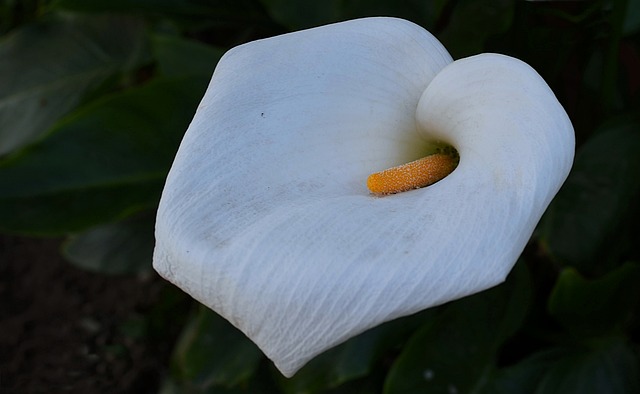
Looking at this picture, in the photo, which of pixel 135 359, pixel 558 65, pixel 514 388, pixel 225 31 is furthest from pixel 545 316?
pixel 225 31

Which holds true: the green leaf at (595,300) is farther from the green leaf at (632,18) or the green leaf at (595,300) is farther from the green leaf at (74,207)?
the green leaf at (74,207)

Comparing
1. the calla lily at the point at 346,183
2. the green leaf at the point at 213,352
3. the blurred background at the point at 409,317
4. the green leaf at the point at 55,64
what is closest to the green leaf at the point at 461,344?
the blurred background at the point at 409,317

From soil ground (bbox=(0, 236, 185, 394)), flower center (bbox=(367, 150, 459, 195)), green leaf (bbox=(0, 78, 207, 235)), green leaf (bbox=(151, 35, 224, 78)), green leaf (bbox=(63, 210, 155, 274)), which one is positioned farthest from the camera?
soil ground (bbox=(0, 236, 185, 394))

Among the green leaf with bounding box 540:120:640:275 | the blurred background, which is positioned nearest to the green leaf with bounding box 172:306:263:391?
the blurred background

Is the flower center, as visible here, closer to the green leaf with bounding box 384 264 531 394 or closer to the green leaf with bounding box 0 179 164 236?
the green leaf with bounding box 384 264 531 394

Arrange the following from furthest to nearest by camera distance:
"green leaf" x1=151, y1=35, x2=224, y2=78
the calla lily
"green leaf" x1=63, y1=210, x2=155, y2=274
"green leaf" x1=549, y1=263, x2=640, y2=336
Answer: "green leaf" x1=63, y1=210, x2=155, y2=274, "green leaf" x1=151, y1=35, x2=224, y2=78, "green leaf" x1=549, y1=263, x2=640, y2=336, the calla lily

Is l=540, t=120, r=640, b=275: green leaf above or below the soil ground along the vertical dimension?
above
